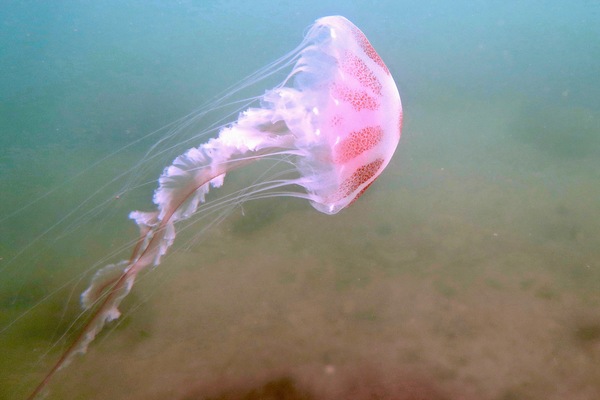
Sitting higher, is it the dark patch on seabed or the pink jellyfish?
the pink jellyfish

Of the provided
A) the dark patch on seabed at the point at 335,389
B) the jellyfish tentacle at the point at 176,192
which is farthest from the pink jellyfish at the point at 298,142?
the dark patch on seabed at the point at 335,389

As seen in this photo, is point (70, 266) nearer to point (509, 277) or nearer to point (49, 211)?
point (49, 211)

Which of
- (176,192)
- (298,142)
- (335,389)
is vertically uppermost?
(176,192)

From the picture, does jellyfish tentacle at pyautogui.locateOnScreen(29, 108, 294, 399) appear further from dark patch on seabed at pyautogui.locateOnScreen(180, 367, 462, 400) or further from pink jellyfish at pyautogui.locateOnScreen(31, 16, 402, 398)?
dark patch on seabed at pyautogui.locateOnScreen(180, 367, 462, 400)

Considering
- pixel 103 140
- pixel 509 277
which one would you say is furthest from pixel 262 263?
pixel 103 140

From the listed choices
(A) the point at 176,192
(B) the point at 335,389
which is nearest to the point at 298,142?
(A) the point at 176,192

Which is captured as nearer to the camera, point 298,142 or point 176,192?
point 176,192

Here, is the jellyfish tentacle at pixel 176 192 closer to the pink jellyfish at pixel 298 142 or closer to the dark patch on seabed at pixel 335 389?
the pink jellyfish at pixel 298 142

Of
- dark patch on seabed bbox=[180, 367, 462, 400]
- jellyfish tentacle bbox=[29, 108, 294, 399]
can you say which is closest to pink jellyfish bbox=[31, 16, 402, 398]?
jellyfish tentacle bbox=[29, 108, 294, 399]

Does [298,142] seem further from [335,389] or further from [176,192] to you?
[335,389]
